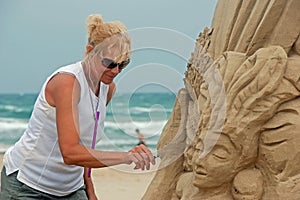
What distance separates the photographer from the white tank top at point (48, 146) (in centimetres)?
246

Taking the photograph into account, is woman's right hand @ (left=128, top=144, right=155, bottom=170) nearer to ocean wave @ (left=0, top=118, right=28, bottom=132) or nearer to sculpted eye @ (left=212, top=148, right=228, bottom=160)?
sculpted eye @ (left=212, top=148, right=228, bottom=160)

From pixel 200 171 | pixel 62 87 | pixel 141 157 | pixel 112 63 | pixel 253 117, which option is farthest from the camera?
pixel 200 171

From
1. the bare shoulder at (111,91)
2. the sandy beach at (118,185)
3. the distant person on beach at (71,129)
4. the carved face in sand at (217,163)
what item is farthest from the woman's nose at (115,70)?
the sandy beach at (118,185)

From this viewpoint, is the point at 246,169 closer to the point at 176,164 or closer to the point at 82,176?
the point at 176,164

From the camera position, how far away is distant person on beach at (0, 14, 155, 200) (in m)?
2.28

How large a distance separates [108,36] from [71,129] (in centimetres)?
44

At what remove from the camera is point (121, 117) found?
2664mm

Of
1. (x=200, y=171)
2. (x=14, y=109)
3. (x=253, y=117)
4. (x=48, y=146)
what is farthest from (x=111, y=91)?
(x=14, y=109)

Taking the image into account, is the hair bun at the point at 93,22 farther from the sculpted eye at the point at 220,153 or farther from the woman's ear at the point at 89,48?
the sculpted eye at the point at 220,153

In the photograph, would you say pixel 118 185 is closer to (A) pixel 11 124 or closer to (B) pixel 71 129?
(B) pixel 71 129

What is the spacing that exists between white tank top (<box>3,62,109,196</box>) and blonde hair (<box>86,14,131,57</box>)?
14 centimetres

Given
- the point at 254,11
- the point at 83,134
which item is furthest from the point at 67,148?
the point at 254,11

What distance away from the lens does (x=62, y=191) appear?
2666 millimetres

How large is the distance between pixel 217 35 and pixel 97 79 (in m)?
0.95
